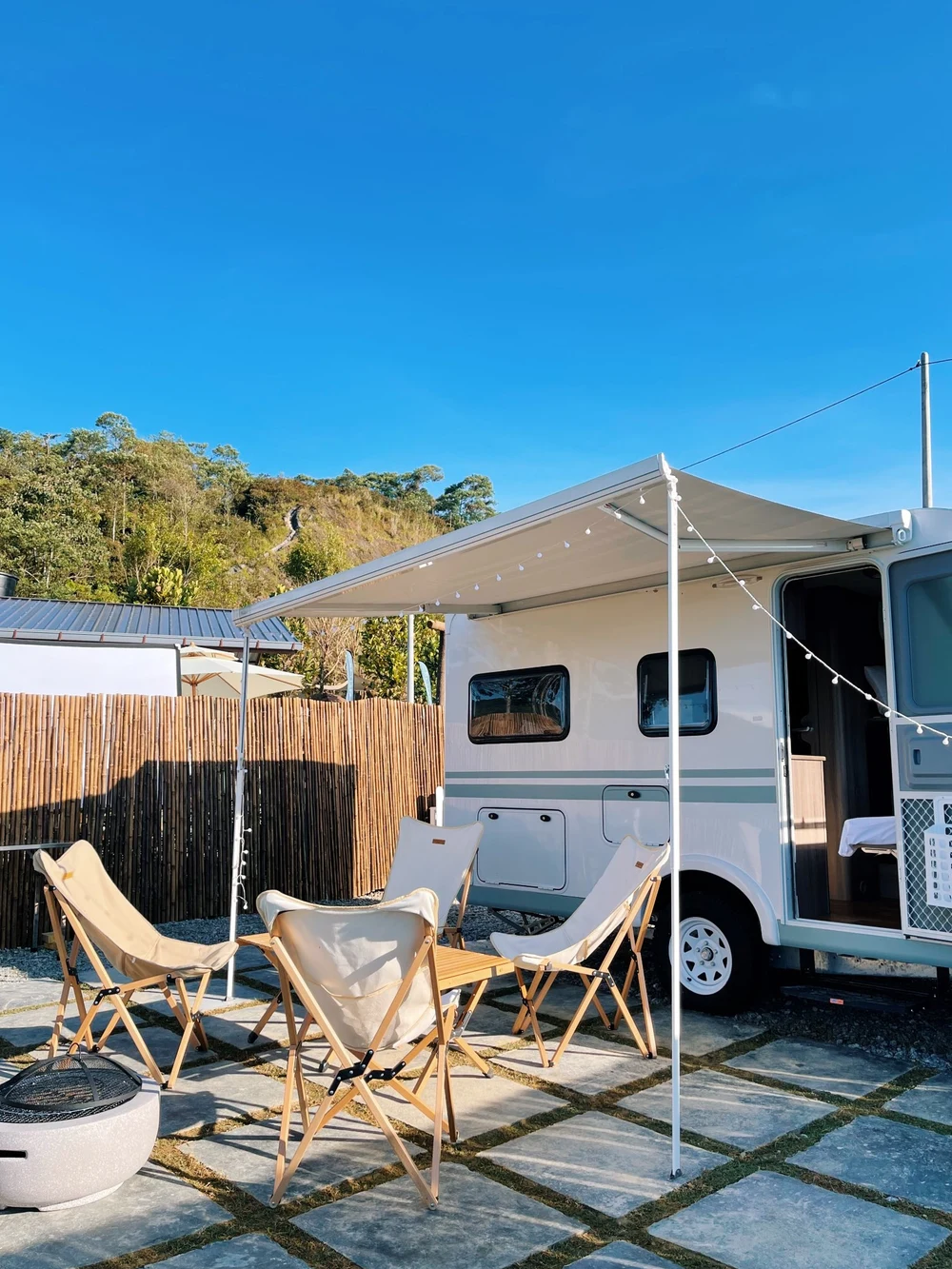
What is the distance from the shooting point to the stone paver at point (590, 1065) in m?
3.82

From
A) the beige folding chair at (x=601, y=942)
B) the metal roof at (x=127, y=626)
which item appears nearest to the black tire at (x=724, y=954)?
the beige folding chair at (x=601, y=942)

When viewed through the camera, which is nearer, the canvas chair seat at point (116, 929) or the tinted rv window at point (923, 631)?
the canvas chair seat at point (116, 929)

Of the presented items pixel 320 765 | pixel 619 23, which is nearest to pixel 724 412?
pixel 619 23

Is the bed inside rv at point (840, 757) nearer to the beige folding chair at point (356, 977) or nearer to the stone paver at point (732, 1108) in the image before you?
the stone paver at point (732, 1108)

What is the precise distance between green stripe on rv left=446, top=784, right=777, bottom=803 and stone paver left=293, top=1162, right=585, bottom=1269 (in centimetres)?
233

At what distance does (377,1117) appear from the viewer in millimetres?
2719

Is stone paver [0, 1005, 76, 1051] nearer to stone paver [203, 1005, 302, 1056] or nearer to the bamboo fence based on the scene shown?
stone paver [203, 1005, 302, 1056]

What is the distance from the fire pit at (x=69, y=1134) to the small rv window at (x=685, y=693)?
3090 mm

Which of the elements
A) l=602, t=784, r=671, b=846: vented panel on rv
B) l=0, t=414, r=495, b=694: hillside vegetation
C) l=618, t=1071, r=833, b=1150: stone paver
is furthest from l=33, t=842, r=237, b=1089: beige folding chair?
l=0, t=414, r=495, b=694: hillside vegetation

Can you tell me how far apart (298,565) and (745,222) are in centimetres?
2278

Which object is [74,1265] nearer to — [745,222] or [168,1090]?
[168,1090]

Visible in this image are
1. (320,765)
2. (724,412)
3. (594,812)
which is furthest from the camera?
(724,412)

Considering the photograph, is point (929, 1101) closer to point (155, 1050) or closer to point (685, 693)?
point (685, 693)

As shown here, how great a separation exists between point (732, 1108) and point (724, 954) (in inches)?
47.7
